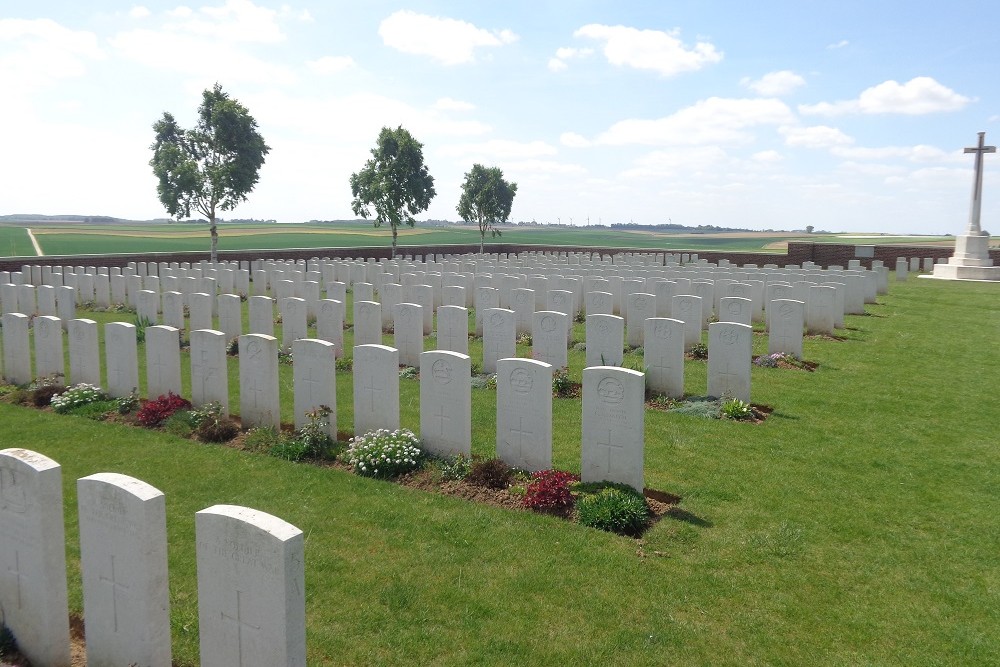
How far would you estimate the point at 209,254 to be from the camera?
33.3m

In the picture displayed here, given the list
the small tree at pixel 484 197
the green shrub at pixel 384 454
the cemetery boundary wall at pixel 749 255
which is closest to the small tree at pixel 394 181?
the cemetery boundary wall at pixel 749 255

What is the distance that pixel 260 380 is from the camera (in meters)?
9.12

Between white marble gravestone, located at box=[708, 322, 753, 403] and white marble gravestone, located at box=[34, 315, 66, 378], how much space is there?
9661mm

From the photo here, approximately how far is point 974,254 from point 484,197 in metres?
27.2

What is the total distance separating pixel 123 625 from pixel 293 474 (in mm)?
3582

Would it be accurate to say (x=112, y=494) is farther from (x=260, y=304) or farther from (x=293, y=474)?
(x=260, y=304)

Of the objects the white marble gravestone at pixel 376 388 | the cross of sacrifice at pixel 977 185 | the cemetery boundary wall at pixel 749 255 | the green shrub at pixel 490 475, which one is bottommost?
the green shrub at pixel 490 475

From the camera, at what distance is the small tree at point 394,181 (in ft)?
122

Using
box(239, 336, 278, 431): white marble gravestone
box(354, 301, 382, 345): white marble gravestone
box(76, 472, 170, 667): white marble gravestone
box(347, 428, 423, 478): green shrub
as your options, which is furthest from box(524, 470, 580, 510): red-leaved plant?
box(354, 301, 382, 345): white marble gravestone

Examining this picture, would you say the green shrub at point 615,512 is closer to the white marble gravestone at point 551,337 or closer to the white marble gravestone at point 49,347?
the white marble gravestone at point 551,337

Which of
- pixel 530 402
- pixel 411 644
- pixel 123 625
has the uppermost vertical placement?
pixel 530 402

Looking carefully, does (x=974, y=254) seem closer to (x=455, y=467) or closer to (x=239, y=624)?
(x=455, y=467)

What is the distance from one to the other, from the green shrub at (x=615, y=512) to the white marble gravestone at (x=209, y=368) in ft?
17.2

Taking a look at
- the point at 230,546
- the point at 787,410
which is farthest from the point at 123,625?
the point at 787,410
